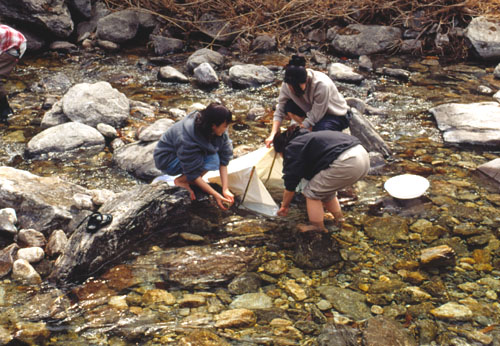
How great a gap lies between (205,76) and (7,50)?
2.58 metres

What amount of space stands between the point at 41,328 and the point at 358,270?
6.76 feet

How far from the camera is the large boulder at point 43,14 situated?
8.20 metres

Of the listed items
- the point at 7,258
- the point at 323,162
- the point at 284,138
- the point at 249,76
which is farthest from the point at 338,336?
the point at 249,76

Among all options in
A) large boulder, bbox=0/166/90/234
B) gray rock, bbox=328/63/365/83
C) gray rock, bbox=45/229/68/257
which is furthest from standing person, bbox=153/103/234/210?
gray rock, bbox=328/63/365/83

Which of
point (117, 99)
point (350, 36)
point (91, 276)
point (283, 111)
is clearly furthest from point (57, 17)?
point (91, 276)

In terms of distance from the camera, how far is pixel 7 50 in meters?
5.49

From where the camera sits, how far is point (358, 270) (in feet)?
10.8

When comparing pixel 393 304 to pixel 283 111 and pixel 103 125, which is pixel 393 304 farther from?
pixel 103 125

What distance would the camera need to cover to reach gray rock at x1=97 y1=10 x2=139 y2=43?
8.72 meters

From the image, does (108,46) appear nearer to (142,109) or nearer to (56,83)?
(56,83)

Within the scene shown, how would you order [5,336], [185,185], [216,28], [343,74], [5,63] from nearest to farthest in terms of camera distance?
[5,336] → [185,185] → [5,63] → [343,74] → [216,28]

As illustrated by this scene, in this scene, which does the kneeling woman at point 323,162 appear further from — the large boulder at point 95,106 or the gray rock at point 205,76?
the gray rock at point 205,76

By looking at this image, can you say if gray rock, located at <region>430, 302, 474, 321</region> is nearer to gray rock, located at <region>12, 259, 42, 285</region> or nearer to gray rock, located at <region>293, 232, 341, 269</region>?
gray rock, located at <region>293, 232, 341, 269</region>

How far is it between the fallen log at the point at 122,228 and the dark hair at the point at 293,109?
131cm
